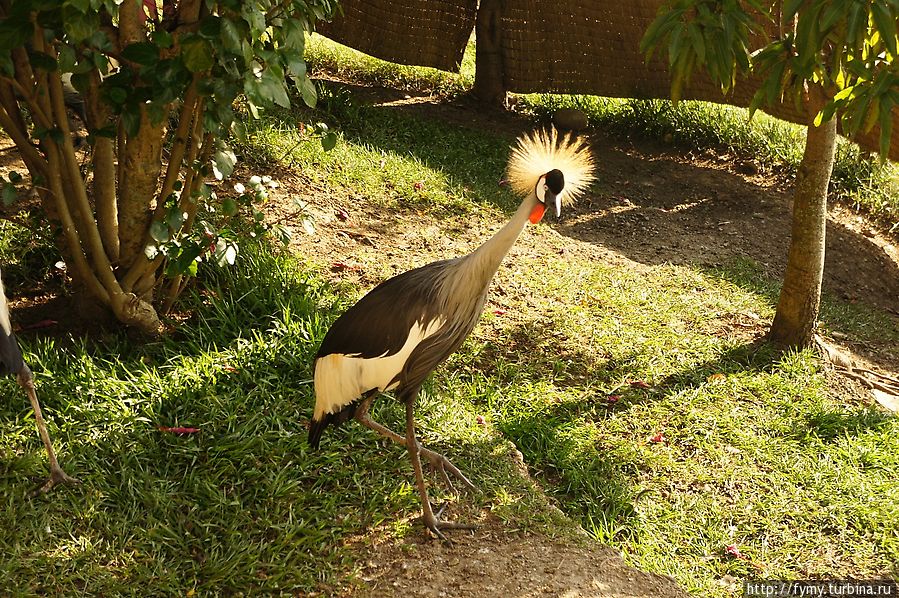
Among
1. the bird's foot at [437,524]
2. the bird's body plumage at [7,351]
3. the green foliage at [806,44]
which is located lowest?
the bird's foot at [437,524]

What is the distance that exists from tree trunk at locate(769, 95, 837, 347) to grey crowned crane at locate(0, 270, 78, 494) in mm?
4026

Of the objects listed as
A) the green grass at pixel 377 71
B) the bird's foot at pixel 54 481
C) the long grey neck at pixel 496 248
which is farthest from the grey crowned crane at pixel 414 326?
the green grass at pixel 377 71

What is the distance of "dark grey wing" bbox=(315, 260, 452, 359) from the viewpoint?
3.24 m

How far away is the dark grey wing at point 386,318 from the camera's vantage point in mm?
3236

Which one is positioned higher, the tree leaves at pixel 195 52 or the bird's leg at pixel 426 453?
the tree leaves at pixel 195 52

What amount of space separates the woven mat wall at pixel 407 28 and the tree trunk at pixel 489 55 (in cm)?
13

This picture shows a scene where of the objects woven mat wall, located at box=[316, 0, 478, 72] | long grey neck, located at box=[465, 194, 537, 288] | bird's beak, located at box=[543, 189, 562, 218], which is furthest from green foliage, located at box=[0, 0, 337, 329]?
woven mat wall, located at box=[316, 0, 478, 72]

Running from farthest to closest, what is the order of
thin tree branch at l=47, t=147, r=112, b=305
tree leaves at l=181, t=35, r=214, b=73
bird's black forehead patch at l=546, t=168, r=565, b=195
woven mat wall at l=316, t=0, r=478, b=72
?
woven mat wall at l=316, t=0, r=478, b=72
thin tree branch at l=47, t=147, r=112, b=305
bird's black forehead patch at l=546, t=168, r=565, b=195
tree leaves at l=181, t=35, r=214, b=73

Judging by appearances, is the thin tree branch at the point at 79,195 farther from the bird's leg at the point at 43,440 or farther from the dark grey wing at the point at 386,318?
the dark grey wing at the point at 386,318

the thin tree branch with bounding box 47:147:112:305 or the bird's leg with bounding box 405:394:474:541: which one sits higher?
the thin tree branch with bounding box 47:147:112:305

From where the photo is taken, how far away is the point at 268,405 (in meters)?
3.84

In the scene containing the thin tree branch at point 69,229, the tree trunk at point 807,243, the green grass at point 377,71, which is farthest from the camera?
the green grass at point 377,71

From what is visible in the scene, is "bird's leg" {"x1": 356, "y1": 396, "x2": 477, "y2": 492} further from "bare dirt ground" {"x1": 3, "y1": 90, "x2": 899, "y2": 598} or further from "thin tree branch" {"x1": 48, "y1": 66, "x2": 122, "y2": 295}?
"thin tree branch" {"x1": 48, "y1": 66, "x2": 122, "y2": 295}

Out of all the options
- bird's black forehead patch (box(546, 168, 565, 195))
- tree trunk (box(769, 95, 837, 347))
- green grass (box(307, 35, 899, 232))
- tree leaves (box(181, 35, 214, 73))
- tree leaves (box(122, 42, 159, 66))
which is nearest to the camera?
tree leaves (box(181, 35, 214, 73))
